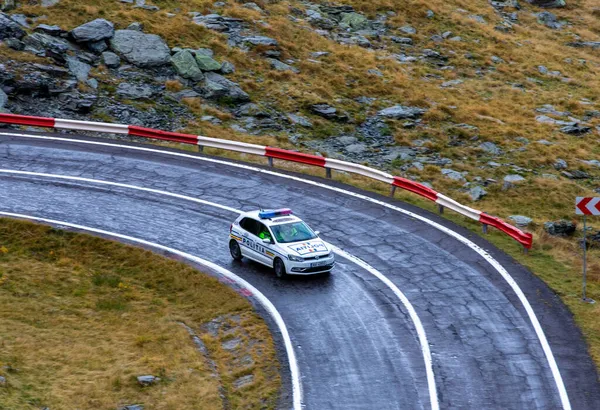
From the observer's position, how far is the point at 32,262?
75.9ft

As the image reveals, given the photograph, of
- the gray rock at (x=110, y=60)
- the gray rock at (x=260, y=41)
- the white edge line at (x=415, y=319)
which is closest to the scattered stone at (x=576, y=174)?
the white edge line at (x=415, y=319)

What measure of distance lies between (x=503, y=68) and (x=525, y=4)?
15.7 m

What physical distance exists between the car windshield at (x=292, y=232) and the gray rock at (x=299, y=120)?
14.9m

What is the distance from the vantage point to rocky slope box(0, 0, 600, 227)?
35.4 metres

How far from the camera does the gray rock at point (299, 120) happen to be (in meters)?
37.6

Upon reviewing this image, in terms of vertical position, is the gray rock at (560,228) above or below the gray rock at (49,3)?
below

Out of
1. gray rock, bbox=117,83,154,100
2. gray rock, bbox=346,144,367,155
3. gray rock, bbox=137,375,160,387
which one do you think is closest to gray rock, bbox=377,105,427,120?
gray rock, bbox=346,144,367,155

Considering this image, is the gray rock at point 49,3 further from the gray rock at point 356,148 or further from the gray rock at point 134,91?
the gray rock at point 356,148

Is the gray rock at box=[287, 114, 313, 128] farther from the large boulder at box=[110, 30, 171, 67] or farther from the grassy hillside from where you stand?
the large boulder at box=[110, 30, 171, 67]

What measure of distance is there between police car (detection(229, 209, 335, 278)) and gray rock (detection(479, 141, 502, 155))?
16659 millimetres

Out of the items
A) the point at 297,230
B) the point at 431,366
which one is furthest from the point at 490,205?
the point at 431,366

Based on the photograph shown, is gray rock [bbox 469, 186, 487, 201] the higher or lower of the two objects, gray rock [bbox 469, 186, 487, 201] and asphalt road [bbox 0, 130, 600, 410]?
the higher

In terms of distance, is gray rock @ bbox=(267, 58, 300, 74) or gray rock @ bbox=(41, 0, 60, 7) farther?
gray rock @ bbox=(267, 58, 300, 74)

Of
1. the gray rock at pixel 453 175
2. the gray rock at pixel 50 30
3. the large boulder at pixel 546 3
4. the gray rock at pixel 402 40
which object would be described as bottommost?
the gray rock at pixel 453 175
